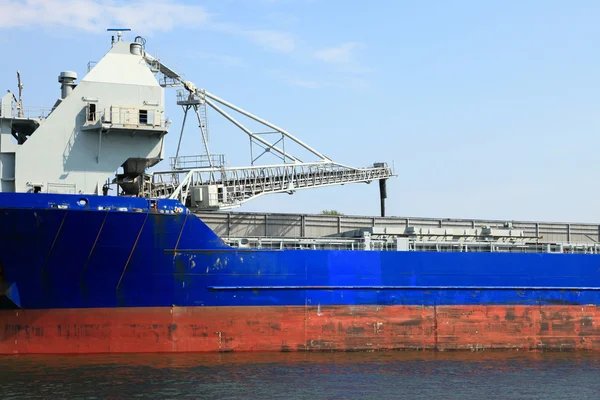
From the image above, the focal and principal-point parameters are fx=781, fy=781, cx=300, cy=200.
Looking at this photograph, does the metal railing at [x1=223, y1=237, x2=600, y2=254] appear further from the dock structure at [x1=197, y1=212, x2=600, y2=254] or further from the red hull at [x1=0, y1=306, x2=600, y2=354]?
the red hull at [x1=0, y1=306, x2=600, y2=354]

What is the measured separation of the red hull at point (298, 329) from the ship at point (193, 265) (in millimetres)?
39

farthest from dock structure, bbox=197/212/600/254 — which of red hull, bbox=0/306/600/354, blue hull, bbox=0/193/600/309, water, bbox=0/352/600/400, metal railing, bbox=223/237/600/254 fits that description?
water, bbox=0/352/600/400

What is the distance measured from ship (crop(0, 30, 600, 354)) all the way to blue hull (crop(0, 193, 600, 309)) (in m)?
0.04

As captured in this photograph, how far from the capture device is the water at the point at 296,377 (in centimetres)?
1742

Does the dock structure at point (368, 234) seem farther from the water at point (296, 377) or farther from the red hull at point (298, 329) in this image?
the water at point (296, 377)

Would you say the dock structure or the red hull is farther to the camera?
the dock structure

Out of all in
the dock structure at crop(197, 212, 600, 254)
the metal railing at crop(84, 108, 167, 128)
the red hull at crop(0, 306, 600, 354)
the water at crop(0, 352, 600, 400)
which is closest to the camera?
the water at crop(0, 352, 600, 400)

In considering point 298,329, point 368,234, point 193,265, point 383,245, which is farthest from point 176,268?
point 383,245

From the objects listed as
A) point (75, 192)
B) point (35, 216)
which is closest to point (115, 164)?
point (75, 192)

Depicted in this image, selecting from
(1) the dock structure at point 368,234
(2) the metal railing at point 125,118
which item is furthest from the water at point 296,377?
(2) the metal railing at point 125,118

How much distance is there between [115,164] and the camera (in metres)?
23.0

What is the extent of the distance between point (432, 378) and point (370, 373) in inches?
62.0

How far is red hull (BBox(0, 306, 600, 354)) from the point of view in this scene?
70.4ft

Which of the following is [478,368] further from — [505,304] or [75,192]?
[75,192]
